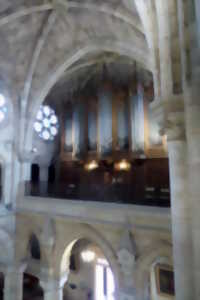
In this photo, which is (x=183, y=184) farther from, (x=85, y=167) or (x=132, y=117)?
(x=85, y=167)

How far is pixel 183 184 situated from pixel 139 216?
15.1 ft

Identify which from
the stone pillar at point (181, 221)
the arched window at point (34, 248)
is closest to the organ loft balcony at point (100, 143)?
the arched window at point (34, 248)

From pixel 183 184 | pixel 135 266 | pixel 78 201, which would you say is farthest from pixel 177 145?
pixel 78 201

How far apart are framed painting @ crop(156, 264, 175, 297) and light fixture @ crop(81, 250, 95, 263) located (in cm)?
314

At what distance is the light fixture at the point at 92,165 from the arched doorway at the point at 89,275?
3.64 metres

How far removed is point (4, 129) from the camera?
12.4 metres

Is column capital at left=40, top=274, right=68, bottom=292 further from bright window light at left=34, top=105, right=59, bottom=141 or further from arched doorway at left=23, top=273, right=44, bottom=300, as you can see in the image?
bright window light at left=34, top=105, right=59, bottom=141

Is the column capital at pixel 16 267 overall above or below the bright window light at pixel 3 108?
below

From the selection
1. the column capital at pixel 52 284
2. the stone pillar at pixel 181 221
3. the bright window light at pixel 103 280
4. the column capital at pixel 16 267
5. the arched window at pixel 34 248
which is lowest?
the bright window light at pixel 103 280

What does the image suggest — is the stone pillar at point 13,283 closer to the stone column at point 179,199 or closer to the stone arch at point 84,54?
the stone arch at point 84,54

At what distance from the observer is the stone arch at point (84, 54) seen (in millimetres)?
9428

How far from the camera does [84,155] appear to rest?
44.1 feet

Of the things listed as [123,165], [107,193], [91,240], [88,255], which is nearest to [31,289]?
[88,255]

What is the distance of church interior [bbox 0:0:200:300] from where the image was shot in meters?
8.34
